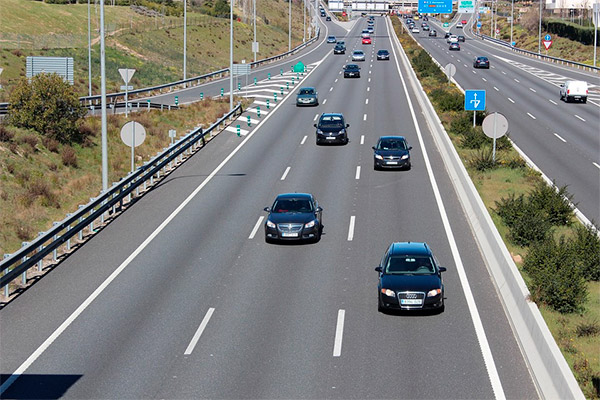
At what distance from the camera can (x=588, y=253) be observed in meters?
22.8

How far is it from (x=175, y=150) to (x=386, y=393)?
86.4 ft

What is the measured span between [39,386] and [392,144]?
83.7ft

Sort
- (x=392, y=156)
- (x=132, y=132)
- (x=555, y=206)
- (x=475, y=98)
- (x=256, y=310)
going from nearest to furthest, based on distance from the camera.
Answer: (x=256, y=310) < (x=555, y=206) < (x=132, y=132) < (x=392, y=156) < (x=475, y=98)

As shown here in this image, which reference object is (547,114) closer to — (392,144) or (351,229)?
(392,144)

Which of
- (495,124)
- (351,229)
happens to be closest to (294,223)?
(351,229)

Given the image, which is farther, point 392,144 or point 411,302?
point 392,144

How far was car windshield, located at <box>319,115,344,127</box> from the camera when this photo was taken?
1769 inches

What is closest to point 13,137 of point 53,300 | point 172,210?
point 172,210

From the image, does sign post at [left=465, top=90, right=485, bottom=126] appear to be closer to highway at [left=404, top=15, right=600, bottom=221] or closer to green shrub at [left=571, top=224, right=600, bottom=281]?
highway at [left=404, top=15, right=600, bottom=221]

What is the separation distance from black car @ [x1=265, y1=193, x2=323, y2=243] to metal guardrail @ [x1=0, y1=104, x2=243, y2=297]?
6087 mm

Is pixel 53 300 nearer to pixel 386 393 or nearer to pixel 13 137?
pixel 386 393

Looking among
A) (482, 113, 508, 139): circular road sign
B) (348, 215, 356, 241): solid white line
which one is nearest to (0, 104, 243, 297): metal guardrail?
(348, 215, 356, 241): solid white line

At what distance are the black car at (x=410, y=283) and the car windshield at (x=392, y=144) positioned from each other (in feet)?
58.8

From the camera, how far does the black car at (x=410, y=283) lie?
751 inches
